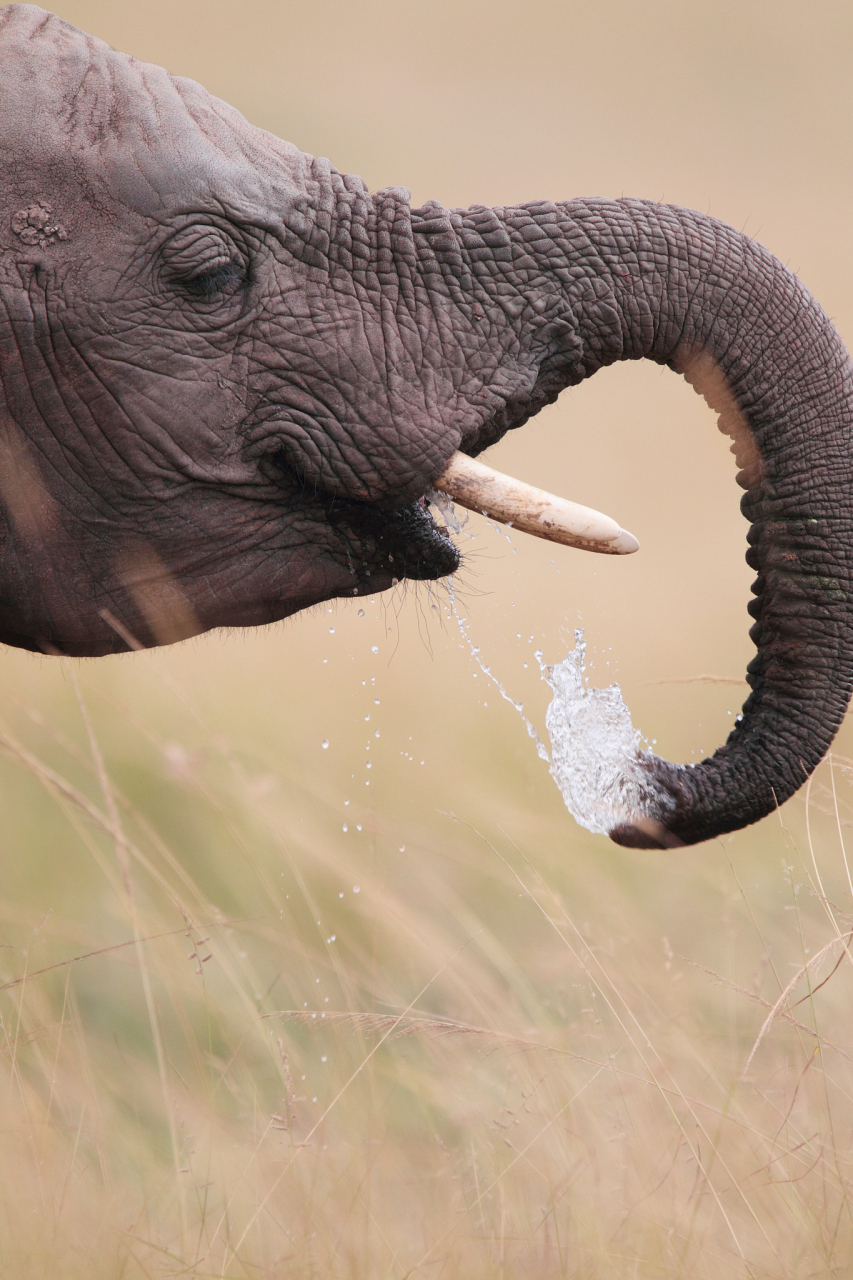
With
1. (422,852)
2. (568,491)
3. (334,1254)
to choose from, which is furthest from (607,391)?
(334,1254)

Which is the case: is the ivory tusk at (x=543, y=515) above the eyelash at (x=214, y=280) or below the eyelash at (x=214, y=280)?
below

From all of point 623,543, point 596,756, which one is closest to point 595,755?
point 596,756

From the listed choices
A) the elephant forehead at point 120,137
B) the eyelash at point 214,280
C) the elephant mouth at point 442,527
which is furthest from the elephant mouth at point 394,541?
the elephant forehead at point 120,137

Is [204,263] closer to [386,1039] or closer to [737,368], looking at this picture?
[737,368]

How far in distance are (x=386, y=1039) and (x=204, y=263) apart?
5.91ft

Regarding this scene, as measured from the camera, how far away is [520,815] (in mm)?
4668

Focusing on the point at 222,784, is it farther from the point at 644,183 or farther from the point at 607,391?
the point at 644,183

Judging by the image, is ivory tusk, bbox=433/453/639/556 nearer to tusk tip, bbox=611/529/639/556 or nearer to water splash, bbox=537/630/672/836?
tusk tip, bbox=611/529/639/556

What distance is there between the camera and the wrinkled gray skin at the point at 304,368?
2730 mm

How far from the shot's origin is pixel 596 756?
10.0 ft

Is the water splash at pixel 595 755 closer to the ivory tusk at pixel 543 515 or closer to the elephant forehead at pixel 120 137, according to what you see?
the ivory tusk at pixel 543 515

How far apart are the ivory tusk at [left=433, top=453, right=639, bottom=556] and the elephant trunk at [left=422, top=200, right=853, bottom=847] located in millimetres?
141

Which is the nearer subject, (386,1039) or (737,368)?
(737,368)

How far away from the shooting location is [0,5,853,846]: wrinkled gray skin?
273cm
